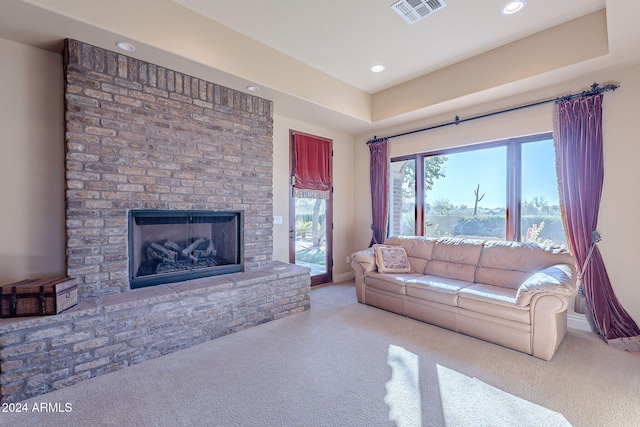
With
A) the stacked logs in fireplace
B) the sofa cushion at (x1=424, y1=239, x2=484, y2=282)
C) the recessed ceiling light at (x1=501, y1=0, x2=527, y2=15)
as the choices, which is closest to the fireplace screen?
the stacked logs in fireplace

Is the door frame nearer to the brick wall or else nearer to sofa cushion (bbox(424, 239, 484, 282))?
the brick wall

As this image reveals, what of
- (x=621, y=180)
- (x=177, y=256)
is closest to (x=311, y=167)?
(x=177, y=256)

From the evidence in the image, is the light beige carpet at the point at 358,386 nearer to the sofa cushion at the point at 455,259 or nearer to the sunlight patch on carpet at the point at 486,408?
the sunlight patch on carpet at the point at 486,408

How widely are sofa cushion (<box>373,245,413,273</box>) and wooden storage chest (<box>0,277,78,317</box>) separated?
11.0 ft

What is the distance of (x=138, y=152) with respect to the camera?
9.34 feet

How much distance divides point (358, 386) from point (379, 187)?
350cm

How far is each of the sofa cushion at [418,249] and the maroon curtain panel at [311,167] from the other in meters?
1.60

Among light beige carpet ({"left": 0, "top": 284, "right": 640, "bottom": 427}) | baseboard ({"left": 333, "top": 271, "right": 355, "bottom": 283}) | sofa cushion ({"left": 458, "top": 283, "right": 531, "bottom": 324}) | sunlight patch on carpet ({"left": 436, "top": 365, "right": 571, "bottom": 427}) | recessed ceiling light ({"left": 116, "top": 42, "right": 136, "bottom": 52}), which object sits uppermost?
recessed ceiling light ({"left": 116, "top": 42, "right": 136, "bottom": 52})

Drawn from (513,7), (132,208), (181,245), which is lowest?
(181,245)

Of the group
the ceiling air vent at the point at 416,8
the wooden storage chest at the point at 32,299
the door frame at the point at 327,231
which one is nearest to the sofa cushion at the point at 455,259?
the door frame at the point at 327,231

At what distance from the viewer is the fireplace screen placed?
2.99 meters

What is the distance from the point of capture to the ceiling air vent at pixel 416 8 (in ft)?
8.57

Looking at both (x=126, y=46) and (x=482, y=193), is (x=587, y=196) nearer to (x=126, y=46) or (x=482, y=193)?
(x=482, y=193)

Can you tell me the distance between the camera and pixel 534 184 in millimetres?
3615
